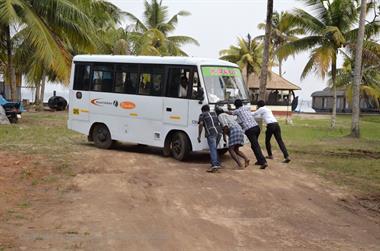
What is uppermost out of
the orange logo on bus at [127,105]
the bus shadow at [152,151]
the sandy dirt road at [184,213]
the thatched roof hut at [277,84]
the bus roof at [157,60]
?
the thatched roof hut at [277,84]

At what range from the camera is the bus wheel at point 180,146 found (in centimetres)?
1357

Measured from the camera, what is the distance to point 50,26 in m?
22.8

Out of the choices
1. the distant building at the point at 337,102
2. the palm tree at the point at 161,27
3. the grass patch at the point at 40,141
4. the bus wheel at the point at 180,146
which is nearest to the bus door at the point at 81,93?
the grass patch at the point at 40,141

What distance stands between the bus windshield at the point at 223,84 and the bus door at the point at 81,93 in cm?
397

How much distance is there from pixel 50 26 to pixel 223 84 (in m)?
11.7

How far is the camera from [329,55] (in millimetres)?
29906

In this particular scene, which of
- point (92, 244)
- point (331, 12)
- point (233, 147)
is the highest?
point (331, 12)

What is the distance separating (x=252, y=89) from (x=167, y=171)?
123 feet

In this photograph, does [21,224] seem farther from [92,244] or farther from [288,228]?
[288,228]

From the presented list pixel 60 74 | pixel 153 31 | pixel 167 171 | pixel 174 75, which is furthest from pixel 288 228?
pixel 153 31

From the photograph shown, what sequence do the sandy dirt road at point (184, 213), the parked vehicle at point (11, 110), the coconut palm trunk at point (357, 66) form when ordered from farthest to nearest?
the parked vehicle at point (11, 110) → the coconut palm trunk at point (357, 66) → the sandy dirt road at point (184, 213)

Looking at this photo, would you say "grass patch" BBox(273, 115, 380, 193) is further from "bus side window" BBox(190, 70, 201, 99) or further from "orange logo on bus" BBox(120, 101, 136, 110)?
"orange logo on bus" BBox(120, 101, 136, 110)

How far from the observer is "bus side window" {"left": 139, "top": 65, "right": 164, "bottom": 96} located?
1412cm

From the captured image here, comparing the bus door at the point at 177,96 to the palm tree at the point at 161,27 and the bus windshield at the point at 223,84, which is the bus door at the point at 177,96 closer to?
the bus windshield at the point at 223,84
